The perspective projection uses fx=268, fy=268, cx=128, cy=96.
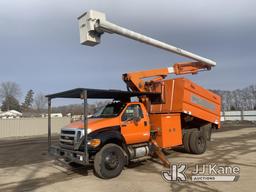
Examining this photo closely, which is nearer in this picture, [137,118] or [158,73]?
[137,118]

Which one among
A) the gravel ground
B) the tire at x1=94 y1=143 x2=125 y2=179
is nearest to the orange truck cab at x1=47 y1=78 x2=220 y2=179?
the tire at x1=94 y1=143 x2=125 y2=179

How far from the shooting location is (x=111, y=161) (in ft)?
26.6

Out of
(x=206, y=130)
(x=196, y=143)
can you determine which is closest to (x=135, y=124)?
(x=196, y=143)

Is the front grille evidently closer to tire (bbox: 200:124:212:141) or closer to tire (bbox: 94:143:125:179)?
tire (bbox: 94:143:125:179)

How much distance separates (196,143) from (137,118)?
13.3ft

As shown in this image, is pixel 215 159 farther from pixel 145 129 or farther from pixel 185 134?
pixel 145 129

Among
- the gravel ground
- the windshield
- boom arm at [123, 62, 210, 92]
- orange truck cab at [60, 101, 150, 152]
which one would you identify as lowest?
the gravel ground

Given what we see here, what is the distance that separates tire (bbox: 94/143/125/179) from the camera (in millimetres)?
7891

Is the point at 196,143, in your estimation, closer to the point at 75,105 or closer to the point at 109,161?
the point at 109,161

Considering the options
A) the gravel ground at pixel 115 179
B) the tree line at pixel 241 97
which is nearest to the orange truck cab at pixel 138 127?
the gravel ground at pixel 115 179

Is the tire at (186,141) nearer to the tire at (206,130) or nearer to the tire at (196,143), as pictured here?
the tire at (196,143)

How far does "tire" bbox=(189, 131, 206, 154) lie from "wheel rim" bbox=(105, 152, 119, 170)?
4.74 m

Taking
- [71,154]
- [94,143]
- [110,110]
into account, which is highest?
[110,110]

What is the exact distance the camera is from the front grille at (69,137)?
8180 millimetres
